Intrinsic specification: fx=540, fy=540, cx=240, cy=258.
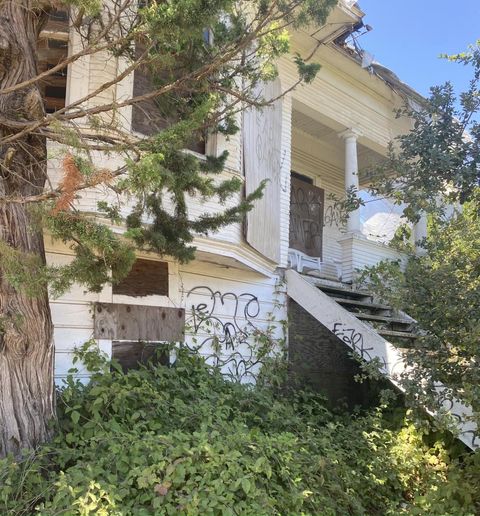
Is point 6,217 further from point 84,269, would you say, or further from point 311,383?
point 311,383

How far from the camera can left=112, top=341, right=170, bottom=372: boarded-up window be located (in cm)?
644

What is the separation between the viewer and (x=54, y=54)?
22.5ft

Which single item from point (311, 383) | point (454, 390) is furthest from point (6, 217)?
point (311, 383)

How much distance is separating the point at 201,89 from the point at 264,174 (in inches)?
120

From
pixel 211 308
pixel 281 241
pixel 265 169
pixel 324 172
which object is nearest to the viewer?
pixel 211 308

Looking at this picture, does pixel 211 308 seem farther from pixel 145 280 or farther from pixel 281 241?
pixel 281 241

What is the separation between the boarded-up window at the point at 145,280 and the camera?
6.63 metres

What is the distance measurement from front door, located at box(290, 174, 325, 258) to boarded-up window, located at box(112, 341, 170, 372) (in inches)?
200

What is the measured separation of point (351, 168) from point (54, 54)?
18.3 ft

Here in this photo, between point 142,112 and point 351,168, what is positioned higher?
point 351,168

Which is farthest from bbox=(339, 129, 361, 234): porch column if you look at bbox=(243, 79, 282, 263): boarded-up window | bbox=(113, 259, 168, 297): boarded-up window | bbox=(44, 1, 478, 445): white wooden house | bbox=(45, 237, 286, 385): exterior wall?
bbox=(113, 259, 168, 297): boarded-up window

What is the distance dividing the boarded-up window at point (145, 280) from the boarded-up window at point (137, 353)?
617 mm

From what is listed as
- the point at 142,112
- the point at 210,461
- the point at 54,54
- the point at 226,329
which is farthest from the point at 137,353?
the point at 54,54

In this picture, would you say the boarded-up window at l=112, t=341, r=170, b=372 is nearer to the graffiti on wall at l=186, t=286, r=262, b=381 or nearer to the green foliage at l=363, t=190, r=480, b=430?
the graffiti on wall at l=186, t=286, r=262, b=381
